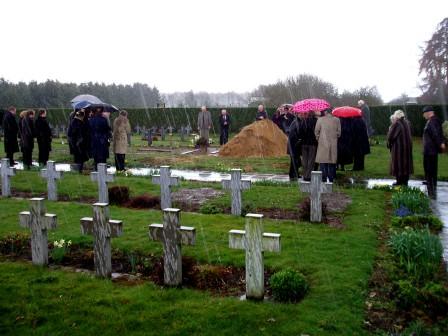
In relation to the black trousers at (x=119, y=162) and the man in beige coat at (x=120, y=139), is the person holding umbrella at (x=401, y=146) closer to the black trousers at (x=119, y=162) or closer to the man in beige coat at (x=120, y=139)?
the man in beige coat at (x=120, y=139)

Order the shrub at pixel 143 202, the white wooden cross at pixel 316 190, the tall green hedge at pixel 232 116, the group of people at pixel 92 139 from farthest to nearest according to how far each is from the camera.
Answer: the tall green hedge at pixel 232 116 → the group of people at pixel 92 139 → the shrub at pixel 143 202 → the white wooden cross at pixel 316 190

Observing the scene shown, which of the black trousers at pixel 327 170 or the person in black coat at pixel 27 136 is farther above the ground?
the person in black coat at pixel 27 136

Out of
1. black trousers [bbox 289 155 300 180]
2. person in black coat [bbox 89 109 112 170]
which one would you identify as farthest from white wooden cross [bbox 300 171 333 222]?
person in black coat [bbox 89 109 112 170]

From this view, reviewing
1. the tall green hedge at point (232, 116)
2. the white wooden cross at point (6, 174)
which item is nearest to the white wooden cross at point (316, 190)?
the white wooden cross at point (6, 174)

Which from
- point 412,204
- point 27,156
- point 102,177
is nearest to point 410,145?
point 412,204

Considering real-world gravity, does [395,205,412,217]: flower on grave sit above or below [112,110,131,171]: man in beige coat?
below

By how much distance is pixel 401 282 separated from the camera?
5203mm

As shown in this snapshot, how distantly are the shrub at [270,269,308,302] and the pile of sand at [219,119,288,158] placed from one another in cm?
1432

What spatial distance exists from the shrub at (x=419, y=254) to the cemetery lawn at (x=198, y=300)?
1.42ft

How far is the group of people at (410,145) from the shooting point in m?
11.5

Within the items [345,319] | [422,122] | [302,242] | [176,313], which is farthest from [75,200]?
[422,122]

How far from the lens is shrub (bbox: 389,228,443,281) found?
5.58 meters

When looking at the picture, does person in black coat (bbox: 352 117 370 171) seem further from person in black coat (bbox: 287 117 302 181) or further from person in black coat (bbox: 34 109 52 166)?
person in black coat (bbox: 34 109 52 166)

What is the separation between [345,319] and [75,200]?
24.9ft
